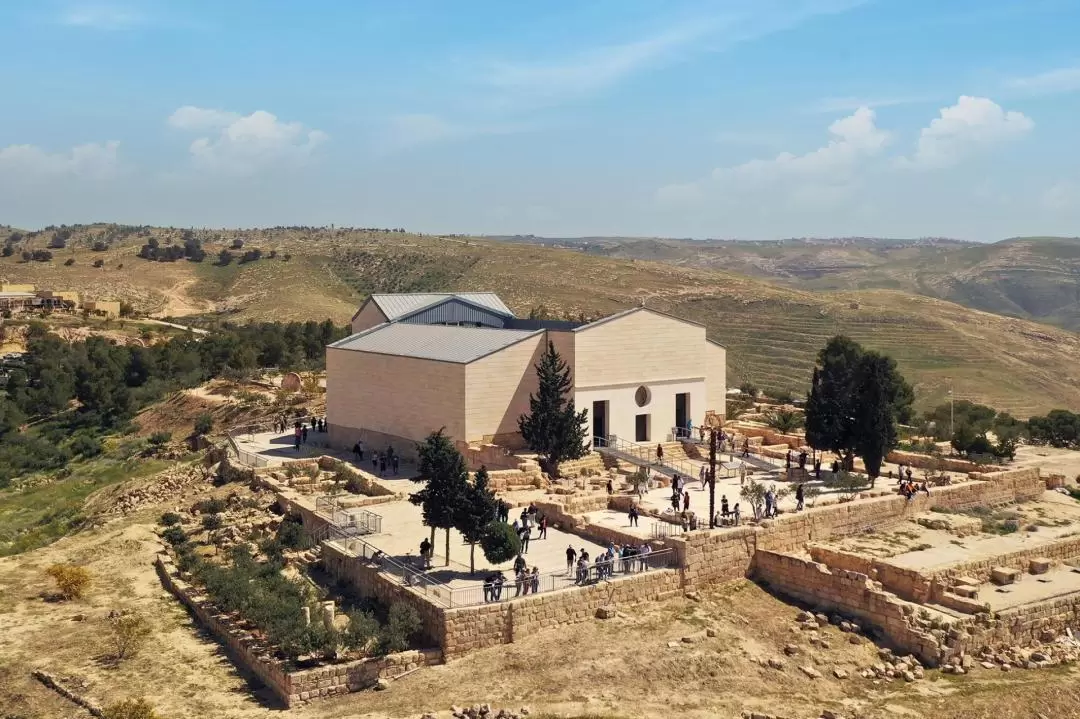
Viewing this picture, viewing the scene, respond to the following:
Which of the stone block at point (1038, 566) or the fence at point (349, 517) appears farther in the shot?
the fence at point (349, 517)

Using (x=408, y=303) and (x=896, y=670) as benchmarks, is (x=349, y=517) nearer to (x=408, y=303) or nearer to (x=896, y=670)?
(x=896, y=670)

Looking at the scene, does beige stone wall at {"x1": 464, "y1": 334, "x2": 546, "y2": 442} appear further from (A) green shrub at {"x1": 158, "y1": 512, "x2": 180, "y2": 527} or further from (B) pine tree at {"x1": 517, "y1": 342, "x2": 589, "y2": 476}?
(A) green shrub at {"x1": 158, "y1": 512, "x2": 180, "y2": 527}

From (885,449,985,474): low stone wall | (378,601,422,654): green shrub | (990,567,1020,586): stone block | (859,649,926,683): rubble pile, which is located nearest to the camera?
(378,601,422,654): green shrub

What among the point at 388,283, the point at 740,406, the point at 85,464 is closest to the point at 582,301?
the point at 388,283

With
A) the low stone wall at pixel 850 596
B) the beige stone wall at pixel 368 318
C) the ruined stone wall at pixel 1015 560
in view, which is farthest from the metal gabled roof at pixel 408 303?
the ruined stone wall at pixel 1015 560

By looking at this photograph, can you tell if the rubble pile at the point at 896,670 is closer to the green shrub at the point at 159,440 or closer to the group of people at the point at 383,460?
the group of people at the point at 383,460

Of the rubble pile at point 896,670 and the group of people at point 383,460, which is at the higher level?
the group of people at point 383,460

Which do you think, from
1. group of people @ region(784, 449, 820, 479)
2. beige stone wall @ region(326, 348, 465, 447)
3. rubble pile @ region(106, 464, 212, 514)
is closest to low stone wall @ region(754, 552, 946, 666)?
group of people @ region(784, 449, 820, 479)
